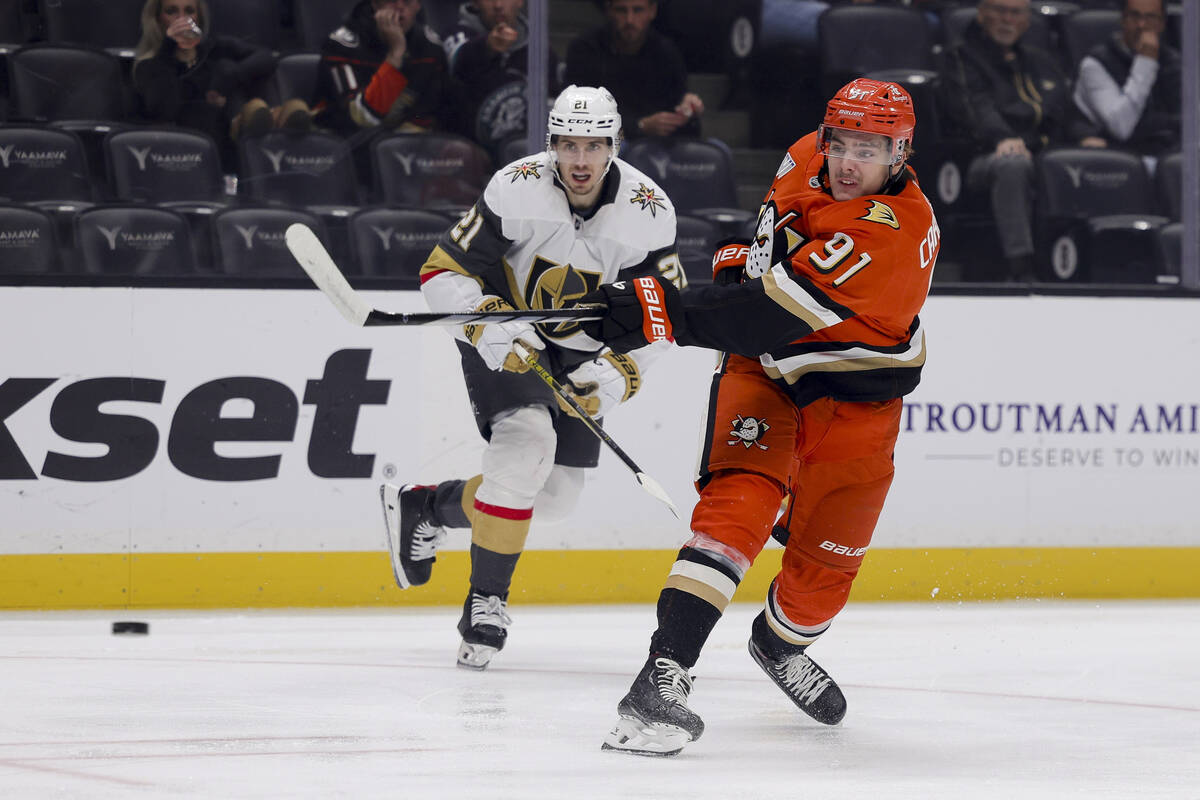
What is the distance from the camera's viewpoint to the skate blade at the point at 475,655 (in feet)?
11.8

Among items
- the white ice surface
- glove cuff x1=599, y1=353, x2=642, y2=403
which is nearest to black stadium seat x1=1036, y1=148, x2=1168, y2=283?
the white ice surface

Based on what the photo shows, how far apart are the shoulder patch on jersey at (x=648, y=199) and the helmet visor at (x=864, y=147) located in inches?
36.2

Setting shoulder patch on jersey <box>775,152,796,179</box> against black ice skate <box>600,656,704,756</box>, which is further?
shoulder patch on jersey <box>775,152,796,179</box>

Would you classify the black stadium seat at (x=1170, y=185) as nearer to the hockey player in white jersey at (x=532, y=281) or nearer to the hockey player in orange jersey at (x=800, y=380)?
the hockey player in white jersey at (x=532, y=281)

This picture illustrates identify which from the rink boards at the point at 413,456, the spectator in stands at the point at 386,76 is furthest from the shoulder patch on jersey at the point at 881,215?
the spectator in stands at the point at 386,76

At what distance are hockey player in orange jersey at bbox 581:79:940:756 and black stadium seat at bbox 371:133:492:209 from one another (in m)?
2.06

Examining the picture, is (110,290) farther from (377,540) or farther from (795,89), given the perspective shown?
(795,89)

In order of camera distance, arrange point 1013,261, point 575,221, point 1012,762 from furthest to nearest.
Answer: point 1013,261
point 575,221
point 1012,762

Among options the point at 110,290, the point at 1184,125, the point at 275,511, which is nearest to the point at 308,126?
the point at 110,290

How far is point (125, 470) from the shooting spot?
14.5 feet

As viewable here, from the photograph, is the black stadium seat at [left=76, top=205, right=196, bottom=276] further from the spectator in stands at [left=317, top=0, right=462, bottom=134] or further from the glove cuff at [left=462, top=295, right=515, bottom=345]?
the glove cuff at [left=462, top=295, right=515, bottom=345]

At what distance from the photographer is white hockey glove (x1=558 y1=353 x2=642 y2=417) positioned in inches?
148

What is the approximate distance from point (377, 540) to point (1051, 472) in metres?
1.99

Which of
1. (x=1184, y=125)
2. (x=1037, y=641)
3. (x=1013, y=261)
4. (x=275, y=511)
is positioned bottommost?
(x=1037, y=641)
